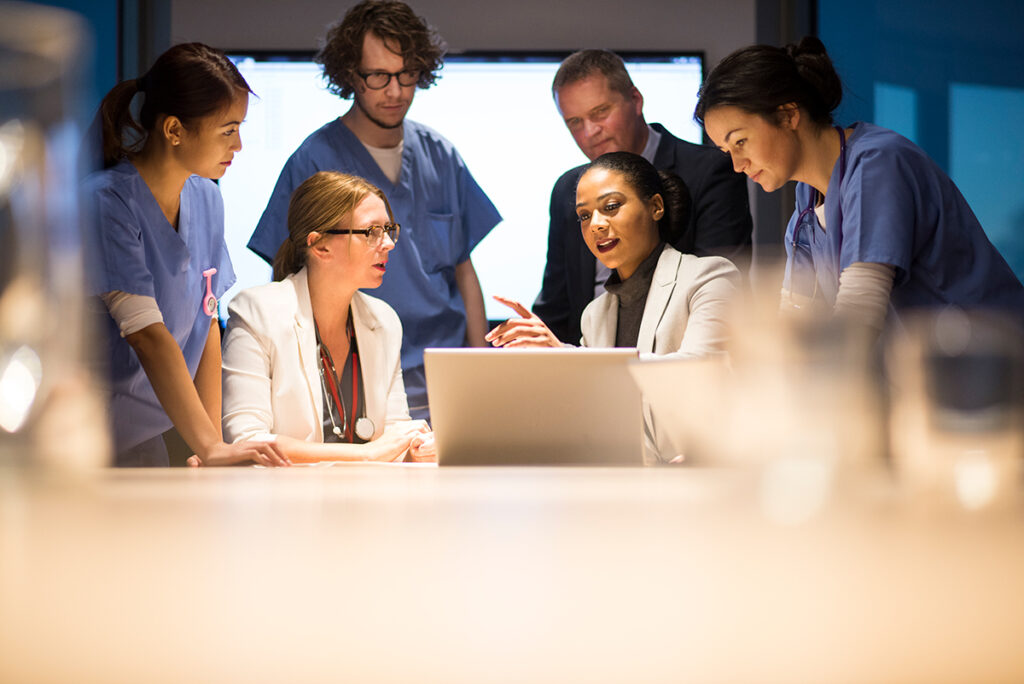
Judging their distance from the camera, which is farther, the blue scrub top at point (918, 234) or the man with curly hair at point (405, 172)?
the man with curly hair at point (405, 172)

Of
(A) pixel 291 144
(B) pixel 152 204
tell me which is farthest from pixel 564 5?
(B) pixel 152 204

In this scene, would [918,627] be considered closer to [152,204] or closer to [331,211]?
[152,204]

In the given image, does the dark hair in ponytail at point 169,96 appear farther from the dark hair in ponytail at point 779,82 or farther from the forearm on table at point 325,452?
the dark hair in ponytail at point 779,82

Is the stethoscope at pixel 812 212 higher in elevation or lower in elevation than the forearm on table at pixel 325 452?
higher

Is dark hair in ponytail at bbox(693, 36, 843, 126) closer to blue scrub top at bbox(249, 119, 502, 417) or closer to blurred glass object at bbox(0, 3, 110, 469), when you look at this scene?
blue scrub top at bbox(249, 119, 502, 417)

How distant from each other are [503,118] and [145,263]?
1.87m

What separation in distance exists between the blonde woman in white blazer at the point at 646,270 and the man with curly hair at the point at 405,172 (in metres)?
0.40

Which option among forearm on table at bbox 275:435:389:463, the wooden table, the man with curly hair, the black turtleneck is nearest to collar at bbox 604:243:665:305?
the black turtleneck

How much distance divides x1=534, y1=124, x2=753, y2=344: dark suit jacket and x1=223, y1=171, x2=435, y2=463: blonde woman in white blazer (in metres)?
0.48

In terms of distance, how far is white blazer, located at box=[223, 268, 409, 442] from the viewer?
5.80ft

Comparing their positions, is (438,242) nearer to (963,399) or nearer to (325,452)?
(325,452)

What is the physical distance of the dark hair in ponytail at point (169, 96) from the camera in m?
1.63

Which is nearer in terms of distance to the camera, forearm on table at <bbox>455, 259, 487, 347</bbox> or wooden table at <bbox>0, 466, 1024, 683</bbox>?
wooden table at <bbox>0, 466, 1024, 683</bbox>

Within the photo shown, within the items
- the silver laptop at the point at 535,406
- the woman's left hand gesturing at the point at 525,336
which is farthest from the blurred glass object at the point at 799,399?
the woman's left hand gesturing at the point at 525,336
